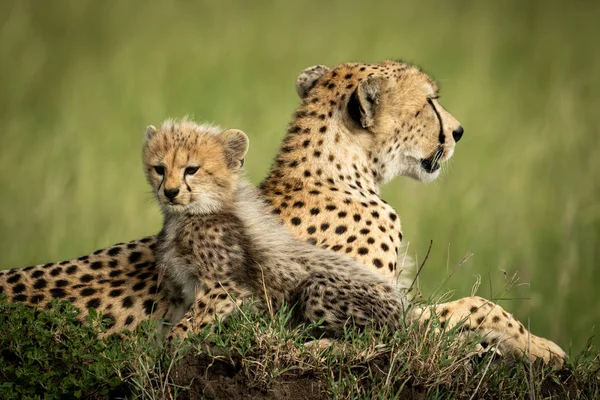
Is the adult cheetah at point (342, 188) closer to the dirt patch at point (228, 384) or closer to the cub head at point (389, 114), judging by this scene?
the cub head at point (389, 114)

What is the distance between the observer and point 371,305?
13.9 feet

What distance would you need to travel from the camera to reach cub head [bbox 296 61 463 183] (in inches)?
197

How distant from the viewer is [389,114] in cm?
507

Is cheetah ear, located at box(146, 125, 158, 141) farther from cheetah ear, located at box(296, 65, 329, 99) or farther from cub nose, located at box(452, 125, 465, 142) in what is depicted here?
cub nose, located at box(452, 125, 465, 142)

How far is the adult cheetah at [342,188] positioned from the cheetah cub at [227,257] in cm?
22

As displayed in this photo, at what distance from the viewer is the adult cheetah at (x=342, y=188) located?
4.62 m

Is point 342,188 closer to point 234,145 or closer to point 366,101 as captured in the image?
point 366,101

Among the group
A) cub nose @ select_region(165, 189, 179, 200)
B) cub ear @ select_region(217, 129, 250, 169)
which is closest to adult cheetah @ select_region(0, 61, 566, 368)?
cub ear @ select_region(217, 129, 250, 169)

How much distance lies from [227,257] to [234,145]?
0.52 m

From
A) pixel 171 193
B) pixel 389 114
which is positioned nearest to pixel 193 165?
pixel 171 193

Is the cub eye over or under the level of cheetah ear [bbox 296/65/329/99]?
under

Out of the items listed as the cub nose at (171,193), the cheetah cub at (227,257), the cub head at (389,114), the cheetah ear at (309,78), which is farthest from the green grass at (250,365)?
the cheetah ear at (309,78)

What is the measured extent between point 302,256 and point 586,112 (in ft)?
21.2

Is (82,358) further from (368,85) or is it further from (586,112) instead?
(586,112)
